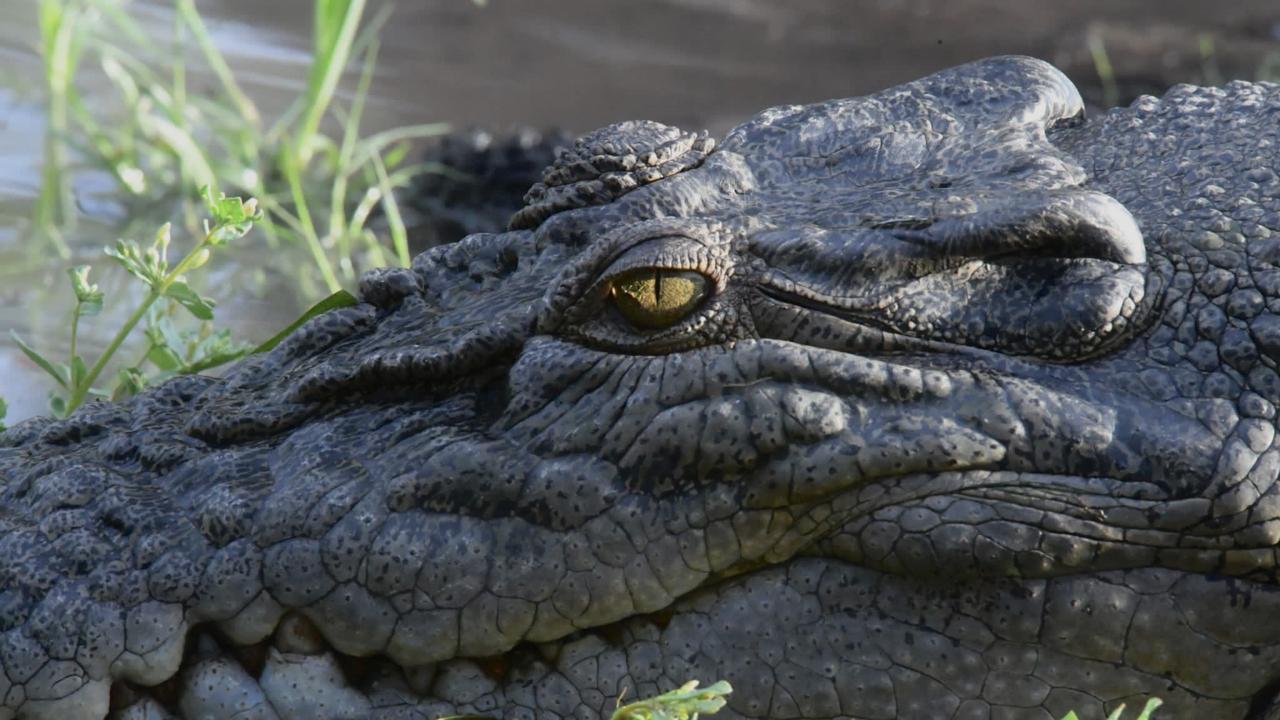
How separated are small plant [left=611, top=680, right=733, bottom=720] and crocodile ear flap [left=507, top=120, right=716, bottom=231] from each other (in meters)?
0.87

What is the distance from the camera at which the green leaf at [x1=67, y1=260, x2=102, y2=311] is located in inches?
128

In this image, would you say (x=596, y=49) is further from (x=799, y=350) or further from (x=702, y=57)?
(x=799, y=350)

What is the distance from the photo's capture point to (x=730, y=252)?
7.88 ft

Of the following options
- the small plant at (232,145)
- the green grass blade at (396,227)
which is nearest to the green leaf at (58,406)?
the green grass blade at (396,227)

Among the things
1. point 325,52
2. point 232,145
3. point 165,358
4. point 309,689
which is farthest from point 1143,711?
point 232,145

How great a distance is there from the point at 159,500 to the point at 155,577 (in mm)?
146

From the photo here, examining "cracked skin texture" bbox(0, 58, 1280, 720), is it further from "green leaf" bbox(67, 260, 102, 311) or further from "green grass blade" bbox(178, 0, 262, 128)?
"green grass blade" bbox(178, 0, 262, 128)

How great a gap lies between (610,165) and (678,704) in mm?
976

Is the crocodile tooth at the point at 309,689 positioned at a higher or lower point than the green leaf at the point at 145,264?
lower

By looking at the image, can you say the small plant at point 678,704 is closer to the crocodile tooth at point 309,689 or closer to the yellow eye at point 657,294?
the crocodile tooth at point 309,689

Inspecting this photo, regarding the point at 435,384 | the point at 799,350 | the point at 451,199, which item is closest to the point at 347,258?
the point at 451,199

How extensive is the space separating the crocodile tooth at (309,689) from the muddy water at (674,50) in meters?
4.44

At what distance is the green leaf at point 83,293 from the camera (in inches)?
128

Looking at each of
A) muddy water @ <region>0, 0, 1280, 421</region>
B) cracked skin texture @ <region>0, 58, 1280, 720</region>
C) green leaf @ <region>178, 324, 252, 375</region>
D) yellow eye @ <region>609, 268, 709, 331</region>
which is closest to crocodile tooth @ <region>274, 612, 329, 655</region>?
cracked skin texture @ <region>0, 58, 1280, 720</region>
